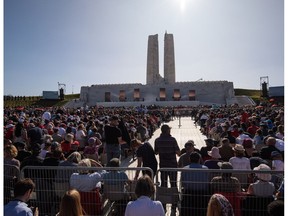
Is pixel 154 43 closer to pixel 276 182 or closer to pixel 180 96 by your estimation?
pixel 180 96

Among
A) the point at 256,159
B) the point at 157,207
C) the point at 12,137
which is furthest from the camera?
the point at 12,137

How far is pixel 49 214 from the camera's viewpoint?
6148 mm

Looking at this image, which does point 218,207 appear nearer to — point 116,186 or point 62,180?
point 116,186

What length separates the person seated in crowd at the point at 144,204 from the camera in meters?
4.23

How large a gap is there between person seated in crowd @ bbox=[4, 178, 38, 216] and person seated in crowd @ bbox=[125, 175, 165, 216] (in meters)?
1.32

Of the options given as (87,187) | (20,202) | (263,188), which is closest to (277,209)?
(263,188)

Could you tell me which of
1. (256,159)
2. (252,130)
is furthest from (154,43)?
(256,159)

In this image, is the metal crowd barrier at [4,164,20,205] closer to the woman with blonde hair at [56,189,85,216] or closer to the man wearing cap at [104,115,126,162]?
the woman with blonde hair at [56,189,85,216]

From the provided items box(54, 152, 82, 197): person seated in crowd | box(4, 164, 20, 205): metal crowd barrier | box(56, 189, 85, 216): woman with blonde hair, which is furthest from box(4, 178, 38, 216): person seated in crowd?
box(4, 164, 20, 205): metal crowd barrier

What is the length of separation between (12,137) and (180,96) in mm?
56466

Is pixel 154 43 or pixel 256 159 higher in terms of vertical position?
pixel 154 43

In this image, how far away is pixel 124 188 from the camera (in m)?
5.80

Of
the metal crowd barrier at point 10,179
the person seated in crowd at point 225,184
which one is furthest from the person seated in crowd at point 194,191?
the metal crowd barrier at point 10,179

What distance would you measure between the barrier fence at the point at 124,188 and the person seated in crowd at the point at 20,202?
140 cm
